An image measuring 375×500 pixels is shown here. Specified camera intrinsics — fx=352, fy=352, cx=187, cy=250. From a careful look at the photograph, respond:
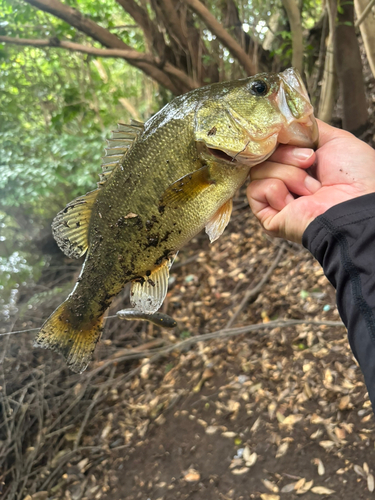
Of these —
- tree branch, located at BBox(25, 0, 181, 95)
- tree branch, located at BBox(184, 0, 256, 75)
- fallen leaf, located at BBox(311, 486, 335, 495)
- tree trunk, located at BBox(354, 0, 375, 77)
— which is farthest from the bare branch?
fallen leaf, located at BBox(311, 486, 335, 495)

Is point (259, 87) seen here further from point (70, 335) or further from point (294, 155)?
point (70, 335)

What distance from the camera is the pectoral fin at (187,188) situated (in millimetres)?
1268

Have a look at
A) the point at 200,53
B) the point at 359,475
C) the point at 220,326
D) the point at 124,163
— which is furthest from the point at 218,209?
the point at 200,53

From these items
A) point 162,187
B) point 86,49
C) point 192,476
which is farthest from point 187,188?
point 86,49

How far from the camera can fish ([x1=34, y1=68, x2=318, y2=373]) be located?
1.23 metres

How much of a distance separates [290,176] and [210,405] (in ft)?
8.19

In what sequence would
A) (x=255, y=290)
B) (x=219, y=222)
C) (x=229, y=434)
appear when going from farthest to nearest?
(x=255, y=290), (x=229, y=434), (x=219, y=222)

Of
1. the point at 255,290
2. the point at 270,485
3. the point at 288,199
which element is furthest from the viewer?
the point at 255,290

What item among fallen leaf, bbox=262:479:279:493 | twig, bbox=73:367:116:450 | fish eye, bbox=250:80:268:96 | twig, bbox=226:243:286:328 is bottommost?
fallen leaf, bbox=262:479:279:493

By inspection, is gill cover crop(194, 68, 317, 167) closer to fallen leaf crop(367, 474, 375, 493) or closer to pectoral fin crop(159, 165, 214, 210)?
pectoral fin crop(159, 165, 214, 210)

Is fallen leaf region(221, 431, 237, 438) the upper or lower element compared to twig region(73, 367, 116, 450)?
lower

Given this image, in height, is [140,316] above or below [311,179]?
below

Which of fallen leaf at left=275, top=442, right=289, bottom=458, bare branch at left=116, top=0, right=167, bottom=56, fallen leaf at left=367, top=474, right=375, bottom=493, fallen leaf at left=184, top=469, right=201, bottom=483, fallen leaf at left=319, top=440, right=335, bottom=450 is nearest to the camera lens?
fallen leaf at left=367, top=474, right=375, bottom=493

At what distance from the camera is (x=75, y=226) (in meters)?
1.40
